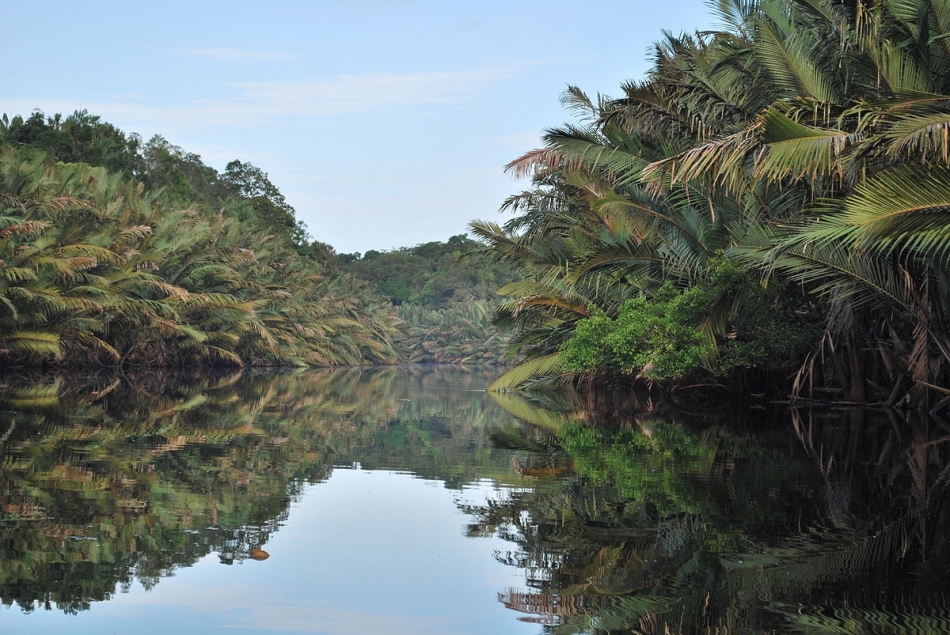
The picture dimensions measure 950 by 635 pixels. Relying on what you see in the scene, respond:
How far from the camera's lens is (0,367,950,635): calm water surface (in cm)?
369

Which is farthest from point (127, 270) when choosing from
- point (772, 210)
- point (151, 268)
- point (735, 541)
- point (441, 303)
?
point (441, 303)

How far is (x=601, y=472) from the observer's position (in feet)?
25.8

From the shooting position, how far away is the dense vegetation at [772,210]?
9.52 metres

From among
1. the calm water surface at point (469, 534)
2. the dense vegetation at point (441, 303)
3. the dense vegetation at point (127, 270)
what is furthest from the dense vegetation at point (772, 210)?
the dense vegetation at point (441, 303)

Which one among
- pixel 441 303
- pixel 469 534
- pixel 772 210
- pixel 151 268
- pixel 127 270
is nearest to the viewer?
pixel 469 534

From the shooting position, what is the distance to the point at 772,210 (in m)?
15.2

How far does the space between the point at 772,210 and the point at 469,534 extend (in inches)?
437

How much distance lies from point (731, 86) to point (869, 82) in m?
3.24

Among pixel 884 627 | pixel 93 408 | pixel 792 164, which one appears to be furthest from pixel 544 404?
pixel 884 627

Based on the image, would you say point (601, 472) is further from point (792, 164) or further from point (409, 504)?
point (792, 164)

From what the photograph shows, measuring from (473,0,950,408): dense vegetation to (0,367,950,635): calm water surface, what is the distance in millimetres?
2547

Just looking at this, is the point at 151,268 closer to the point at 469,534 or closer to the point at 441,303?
the point at 469,534

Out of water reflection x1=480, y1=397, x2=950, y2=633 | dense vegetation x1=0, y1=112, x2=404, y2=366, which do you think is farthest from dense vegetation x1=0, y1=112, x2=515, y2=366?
water reflection x1=480, y1=397, x2=950, y2=633

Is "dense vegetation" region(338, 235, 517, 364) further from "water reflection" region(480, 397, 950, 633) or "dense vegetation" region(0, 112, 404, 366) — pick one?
"water reflection" region(480, 397, 950, 633)
